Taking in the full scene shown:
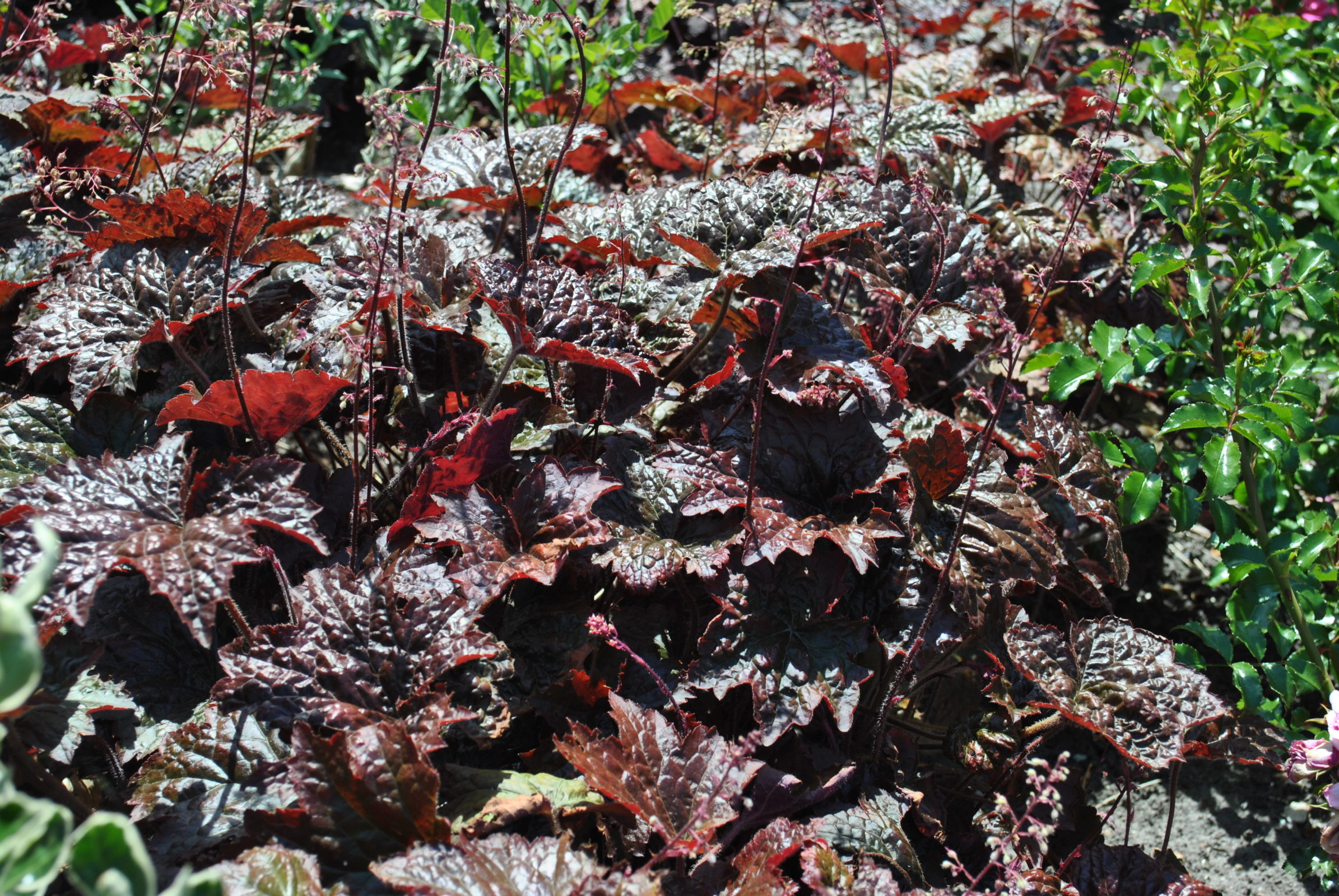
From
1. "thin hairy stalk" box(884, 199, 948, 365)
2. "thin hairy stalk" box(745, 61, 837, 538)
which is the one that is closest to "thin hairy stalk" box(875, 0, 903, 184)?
"thin hairy stalk" box(884, 199, 948, 365)

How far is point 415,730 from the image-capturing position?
1556 millimetres

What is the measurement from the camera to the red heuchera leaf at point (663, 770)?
155 cm

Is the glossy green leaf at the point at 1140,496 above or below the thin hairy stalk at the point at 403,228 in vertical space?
below

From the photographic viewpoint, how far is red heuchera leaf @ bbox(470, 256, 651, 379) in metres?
1.98

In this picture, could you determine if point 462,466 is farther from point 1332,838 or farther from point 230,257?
point 1332,838

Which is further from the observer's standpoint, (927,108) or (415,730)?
(927,108)

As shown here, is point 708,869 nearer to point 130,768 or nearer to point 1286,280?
point 130,768

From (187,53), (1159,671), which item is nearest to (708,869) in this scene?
(1159,671)

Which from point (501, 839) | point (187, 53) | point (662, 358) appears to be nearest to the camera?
point (501, 839)

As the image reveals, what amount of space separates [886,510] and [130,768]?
159 centimetres

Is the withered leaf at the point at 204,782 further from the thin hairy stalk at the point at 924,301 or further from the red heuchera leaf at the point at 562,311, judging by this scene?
the thin hairy stalk at the point at 924,301

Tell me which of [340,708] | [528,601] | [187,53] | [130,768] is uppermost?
[187,53]

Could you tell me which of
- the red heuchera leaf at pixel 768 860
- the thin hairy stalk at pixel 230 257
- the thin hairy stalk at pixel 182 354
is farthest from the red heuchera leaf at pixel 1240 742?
the thin hairy stalk at pixel 182 354

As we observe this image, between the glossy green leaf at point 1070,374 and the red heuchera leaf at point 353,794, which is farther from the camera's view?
the glossy green leaf at point 1070,374
